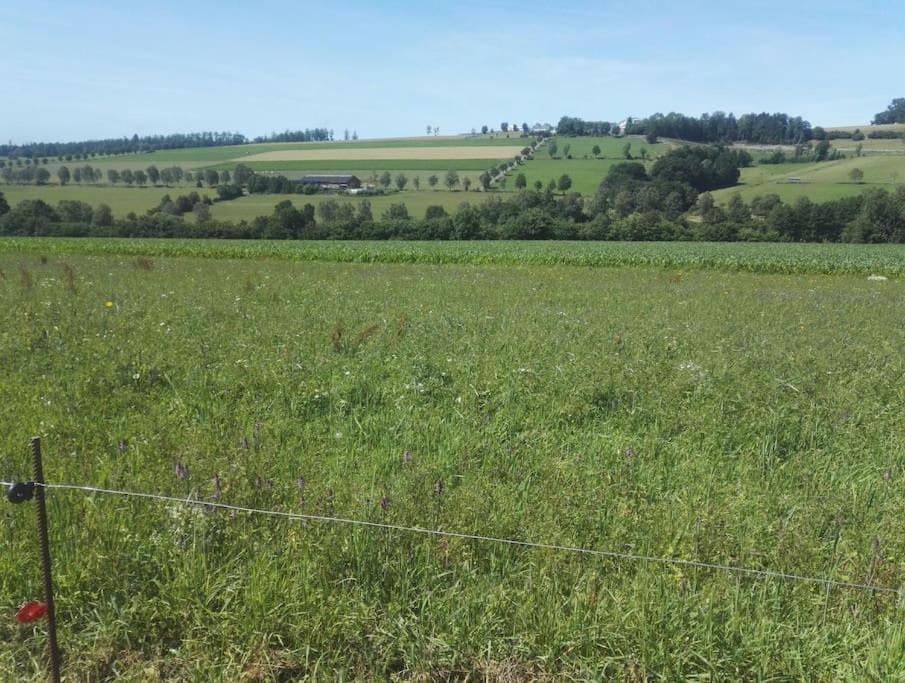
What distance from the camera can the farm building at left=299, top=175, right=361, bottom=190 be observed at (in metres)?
95.2

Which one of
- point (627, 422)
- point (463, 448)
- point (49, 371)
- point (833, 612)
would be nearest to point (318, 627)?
point (463, 448)

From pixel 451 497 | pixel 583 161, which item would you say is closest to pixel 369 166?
pixel 583 161

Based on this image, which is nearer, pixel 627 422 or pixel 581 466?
pixel 581 466

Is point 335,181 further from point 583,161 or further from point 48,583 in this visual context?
point 48,583

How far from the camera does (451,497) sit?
4137mm

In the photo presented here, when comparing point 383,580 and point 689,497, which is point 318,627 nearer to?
point 383,580

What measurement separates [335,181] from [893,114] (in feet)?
505

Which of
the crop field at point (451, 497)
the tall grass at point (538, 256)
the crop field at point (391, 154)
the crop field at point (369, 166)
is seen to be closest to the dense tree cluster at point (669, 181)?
the crop field at point (369, 166)

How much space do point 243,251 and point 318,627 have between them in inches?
1377

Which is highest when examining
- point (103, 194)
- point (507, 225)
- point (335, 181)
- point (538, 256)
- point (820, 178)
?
point (820, 178)

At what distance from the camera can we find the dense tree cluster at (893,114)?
6191 inches

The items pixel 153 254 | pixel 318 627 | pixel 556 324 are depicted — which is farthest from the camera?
pixel 153 254

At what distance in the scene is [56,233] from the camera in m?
53.2

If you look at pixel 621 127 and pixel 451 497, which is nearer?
pixel 451 497
